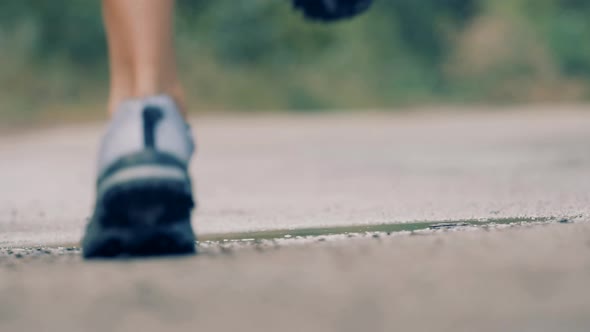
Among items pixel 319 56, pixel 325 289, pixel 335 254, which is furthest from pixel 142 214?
pixel 319 56

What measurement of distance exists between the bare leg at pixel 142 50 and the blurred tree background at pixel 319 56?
8.56 metres

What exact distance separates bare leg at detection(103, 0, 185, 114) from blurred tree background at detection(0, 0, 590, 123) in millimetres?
8558

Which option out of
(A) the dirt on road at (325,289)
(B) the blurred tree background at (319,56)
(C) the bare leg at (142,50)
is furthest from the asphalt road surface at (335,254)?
(B) the blurred tree background at (319,56)

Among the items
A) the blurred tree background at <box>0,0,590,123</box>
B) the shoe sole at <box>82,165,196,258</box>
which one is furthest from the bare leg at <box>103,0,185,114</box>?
the blurred tree background at <box>0,0,590,123</box>

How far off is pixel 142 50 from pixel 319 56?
8.99 m

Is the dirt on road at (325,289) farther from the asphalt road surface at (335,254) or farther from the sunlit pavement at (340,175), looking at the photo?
the sunlit pavement at (340,175)

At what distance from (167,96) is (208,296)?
57 centimetres

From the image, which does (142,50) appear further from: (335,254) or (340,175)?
(340,175)

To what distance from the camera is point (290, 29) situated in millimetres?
10930

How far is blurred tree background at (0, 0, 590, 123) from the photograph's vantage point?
10.4m

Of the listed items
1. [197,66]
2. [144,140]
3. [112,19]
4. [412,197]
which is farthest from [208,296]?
[197,66]

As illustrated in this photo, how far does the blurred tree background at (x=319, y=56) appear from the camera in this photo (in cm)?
1043

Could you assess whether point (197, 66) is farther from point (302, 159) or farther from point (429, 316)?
point (429, 316)

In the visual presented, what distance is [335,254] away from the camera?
1508 millimetres
